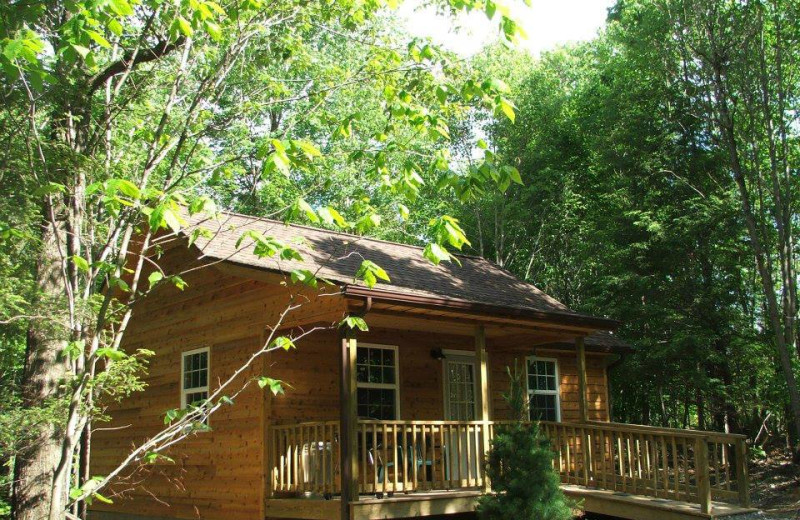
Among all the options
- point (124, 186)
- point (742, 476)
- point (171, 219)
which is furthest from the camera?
point (742, 476)

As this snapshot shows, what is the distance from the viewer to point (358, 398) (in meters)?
11.7

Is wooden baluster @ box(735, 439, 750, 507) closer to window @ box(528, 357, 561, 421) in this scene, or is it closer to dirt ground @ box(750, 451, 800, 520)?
dirt ground @ box(750, 451, 800, 520)

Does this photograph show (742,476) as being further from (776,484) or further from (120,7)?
(120,7)

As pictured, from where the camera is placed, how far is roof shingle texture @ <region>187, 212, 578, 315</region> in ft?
36.5

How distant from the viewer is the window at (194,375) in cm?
1227

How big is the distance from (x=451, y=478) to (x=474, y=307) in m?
2.21

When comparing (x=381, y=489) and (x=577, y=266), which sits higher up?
(x=577, y=266)

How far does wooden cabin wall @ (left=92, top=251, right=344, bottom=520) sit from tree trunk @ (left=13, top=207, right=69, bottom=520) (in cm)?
291

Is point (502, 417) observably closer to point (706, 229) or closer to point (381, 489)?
point (381, 489)

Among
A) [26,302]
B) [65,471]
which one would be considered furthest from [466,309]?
[65,471]

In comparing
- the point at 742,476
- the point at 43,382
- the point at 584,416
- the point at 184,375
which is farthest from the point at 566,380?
the point at 43,382

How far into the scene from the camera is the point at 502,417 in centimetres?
1383

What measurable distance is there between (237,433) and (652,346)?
37.1 ft

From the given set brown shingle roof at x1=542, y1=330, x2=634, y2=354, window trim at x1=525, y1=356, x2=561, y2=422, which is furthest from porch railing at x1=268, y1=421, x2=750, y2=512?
brown shingle roof at x1=542, y1=330, x2=634, y2=354
